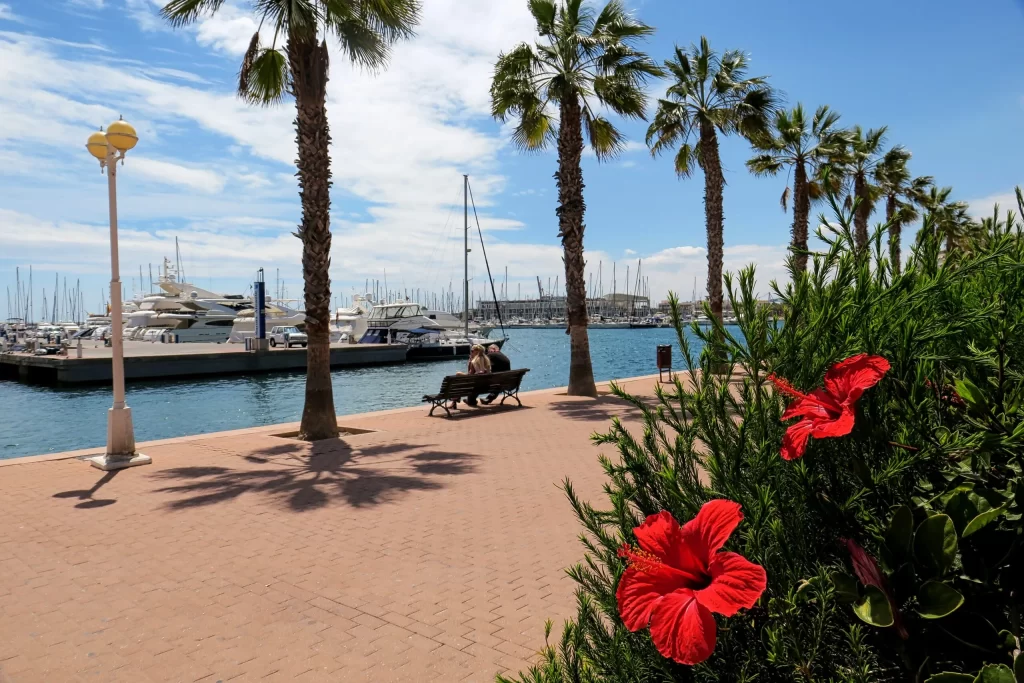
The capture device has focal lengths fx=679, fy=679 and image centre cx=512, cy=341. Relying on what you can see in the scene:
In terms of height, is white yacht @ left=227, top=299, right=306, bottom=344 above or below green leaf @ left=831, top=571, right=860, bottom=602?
above

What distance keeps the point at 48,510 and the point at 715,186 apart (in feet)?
65.9

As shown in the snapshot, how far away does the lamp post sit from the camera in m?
9.76

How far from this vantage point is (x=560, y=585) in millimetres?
5242

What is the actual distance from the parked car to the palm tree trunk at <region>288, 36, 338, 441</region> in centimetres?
3619

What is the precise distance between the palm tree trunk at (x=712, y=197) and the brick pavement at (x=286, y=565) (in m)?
14.2

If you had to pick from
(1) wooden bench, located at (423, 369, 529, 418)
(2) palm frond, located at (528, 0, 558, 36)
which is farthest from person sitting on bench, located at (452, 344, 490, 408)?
(2) palm frond, located at (528, 0, 558, 36)

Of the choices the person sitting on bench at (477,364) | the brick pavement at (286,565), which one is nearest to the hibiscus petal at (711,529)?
the brick pavement at (286,565)

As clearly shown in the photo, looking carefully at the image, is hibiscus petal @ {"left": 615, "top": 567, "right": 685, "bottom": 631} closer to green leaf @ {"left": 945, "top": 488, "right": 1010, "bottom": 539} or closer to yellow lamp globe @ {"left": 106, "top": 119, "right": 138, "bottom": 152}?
green leaf @ {"left": 945, "top": 488, "right": 1010, "bottom": 539}

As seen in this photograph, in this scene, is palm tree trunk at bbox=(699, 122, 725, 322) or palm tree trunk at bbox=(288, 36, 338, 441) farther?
palm tree trunk at bbox=(699, 122, 725, 322)

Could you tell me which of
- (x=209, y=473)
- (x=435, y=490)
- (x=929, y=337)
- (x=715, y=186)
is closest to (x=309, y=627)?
(x=435, y=490)

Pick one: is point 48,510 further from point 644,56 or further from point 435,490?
point 644,56

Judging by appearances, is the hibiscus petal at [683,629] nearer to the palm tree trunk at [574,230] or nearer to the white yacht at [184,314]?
the palm tree trunk at [574,230]

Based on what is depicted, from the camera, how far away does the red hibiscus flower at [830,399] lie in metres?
1.37

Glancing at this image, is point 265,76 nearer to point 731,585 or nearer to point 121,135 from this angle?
point 121,135
